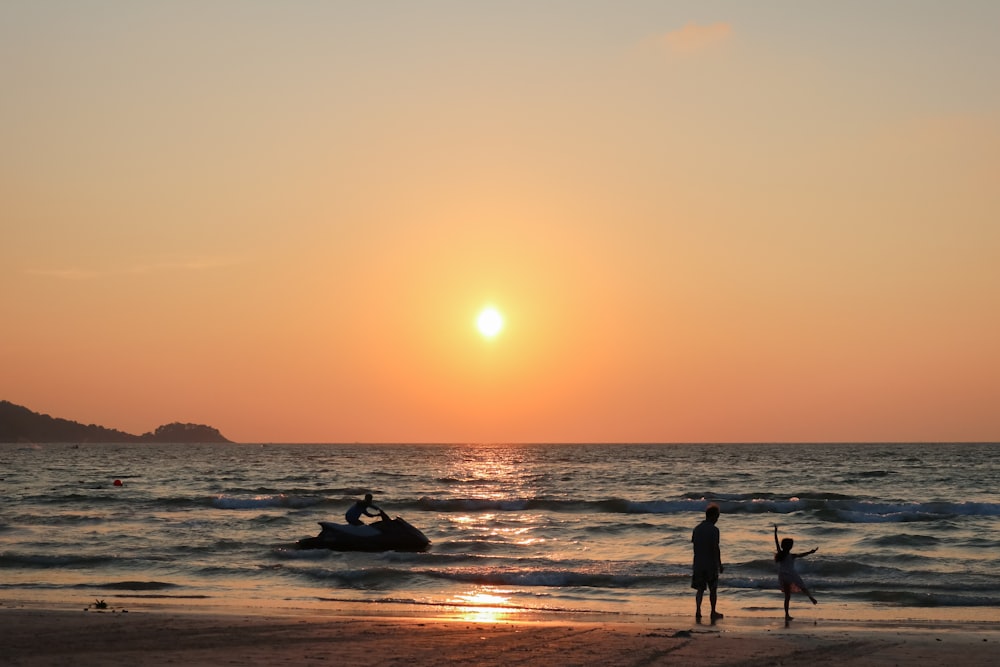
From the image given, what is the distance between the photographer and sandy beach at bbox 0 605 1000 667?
13406 mm

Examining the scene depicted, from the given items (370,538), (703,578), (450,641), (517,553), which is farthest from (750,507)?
(450,641)

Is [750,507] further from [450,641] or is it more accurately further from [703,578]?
[450,641]

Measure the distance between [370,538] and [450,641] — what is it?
50.4ft

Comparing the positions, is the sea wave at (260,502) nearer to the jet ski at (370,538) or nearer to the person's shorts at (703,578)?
the jet ski at (370,538)

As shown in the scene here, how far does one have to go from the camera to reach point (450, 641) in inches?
584

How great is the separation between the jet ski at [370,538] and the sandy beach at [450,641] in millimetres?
11744

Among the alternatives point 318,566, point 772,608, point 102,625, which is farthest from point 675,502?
point 102,625

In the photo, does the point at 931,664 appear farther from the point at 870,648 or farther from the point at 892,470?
the point at 892,470

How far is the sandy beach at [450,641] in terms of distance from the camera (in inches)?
528

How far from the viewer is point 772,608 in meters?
19.8

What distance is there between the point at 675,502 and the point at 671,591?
28220 millimetres

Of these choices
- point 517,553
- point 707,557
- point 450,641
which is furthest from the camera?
point 517,553

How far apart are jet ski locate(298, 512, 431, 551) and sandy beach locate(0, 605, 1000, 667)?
38.5 feet

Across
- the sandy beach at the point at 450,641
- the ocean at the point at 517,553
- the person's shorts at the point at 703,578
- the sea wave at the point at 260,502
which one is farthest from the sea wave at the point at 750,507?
the sandy beach at the point at 450,641
